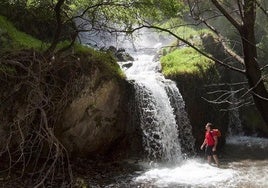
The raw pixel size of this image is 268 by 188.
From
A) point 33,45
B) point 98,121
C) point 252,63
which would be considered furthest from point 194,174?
point 252,63

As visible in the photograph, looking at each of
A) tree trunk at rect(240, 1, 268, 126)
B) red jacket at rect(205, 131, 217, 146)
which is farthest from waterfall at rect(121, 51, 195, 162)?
tree trunk at rect(240, 1, 268, 126)

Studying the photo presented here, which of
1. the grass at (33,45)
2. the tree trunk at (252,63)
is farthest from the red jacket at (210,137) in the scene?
the tree trunk at (252,63)

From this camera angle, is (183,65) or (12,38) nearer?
(12,38)

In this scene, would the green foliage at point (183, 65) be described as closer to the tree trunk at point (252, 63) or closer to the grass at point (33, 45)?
the grass at point (33, 45)

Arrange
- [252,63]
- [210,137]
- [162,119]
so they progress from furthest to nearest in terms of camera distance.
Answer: [162,119]
[210,137]
[252,63]

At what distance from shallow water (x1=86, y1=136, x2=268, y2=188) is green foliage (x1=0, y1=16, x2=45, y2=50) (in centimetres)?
383

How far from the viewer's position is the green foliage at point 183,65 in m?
14.6

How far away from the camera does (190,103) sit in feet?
46.7

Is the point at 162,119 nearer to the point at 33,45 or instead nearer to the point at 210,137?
the point at 210,137

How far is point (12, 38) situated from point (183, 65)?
6.55 meters

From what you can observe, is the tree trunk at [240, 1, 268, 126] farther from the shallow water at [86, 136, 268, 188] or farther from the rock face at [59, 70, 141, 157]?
the rock face at [59, 70, 141, 157]

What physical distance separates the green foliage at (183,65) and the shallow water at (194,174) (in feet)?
10.4

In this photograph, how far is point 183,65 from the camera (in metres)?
14.9

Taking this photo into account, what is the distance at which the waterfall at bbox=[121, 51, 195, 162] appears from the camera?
41.7 feet
